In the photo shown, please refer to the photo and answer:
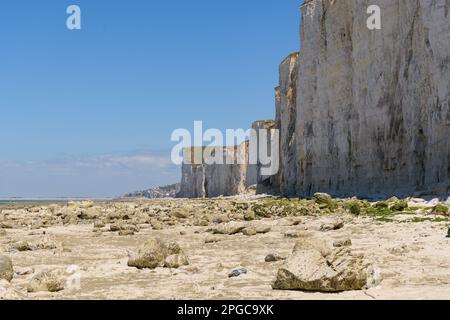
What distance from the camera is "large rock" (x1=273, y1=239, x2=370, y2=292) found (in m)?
6.41

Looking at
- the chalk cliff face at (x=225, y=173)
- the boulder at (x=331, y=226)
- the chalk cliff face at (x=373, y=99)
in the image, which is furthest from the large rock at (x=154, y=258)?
the chalk cliff face at (x=225, y=173)

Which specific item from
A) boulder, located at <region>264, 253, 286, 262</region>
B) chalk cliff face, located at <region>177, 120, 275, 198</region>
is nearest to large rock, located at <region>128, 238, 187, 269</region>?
boulder, located at <region>264, 253, 286, 262</region>

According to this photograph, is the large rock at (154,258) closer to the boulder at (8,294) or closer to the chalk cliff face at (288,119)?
the boulder at (8,294)

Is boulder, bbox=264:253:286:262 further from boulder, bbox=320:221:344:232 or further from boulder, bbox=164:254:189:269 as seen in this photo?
boulder, bbox=320:221:344:232

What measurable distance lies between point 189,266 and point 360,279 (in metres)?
3.33

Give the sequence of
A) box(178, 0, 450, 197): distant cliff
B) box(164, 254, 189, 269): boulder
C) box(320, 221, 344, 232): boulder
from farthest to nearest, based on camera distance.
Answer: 1. box(178, 0, 450, 197): distant cliff
2. box(320, 221, 344, 232): boulder
3. box(164, 254, 189, 269): boulder

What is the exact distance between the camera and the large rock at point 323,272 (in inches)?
252

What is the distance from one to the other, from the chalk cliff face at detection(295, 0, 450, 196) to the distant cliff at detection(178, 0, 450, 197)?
6 centimetres

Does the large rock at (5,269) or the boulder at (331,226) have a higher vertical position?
the large rock at (5,269)

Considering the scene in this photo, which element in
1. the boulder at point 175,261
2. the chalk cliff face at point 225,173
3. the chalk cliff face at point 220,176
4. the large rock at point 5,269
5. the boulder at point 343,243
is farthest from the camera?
the chalk cliff face at point 220,176

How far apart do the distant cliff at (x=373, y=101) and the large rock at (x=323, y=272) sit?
57.1 ft

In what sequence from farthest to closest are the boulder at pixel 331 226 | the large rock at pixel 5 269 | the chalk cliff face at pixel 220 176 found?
the chalk cliff face at pixel 220 176
the boulder at pixel 331 226
the large rock at pixel 5 269

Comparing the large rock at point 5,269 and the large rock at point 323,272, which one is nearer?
the large rock at point 323,272

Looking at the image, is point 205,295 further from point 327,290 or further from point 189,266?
point 189,266
